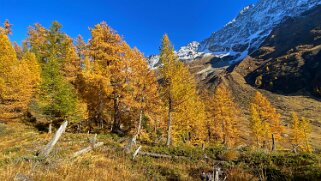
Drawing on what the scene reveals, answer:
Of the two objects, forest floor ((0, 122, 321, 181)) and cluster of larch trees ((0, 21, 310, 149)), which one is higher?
cluster of larch trees ((0, 21, 310, 149))

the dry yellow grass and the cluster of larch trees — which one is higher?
the cluster of larch trees

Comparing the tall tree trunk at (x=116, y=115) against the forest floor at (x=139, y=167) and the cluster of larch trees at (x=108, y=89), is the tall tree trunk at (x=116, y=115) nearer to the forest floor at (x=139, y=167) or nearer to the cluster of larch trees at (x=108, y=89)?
the cluster of larch trees at (x=108, y=89)

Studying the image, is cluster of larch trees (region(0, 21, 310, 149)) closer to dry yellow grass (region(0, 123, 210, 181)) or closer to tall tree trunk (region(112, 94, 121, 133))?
tall tree trunk (region(112, 94, 121, 133))

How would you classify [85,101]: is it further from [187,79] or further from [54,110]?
[187,79]

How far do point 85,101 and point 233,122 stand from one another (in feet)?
90.2

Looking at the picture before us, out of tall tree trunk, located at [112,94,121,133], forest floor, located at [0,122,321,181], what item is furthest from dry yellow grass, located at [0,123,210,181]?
tall tree trunk, located at [112,94,121,133]

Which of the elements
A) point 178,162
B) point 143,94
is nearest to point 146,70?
point 143,94

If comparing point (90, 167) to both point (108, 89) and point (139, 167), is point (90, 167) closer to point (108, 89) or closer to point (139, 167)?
point (139, 167)

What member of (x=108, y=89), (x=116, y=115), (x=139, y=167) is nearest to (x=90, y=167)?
(x=139, y=167)

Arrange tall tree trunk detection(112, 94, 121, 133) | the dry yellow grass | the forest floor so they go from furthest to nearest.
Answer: tall tree trunk detection(112, 94, 121, 133)
the forest floor
the dry yellow grass

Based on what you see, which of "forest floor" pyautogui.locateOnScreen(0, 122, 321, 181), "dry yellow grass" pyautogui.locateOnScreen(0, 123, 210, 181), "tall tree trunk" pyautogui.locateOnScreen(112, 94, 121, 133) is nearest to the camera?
"dry yellow grass" pyautogui.locateOnScreen(0, 123, 210, 181)

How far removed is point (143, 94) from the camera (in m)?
29.5

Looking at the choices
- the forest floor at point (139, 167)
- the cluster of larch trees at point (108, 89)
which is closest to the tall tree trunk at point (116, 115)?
the cluster of larch trees at point (108, 89)

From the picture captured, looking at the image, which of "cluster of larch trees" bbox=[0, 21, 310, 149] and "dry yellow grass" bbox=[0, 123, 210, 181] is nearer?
"dry yellow grass" bbox=[0, 123, 210, 181]
